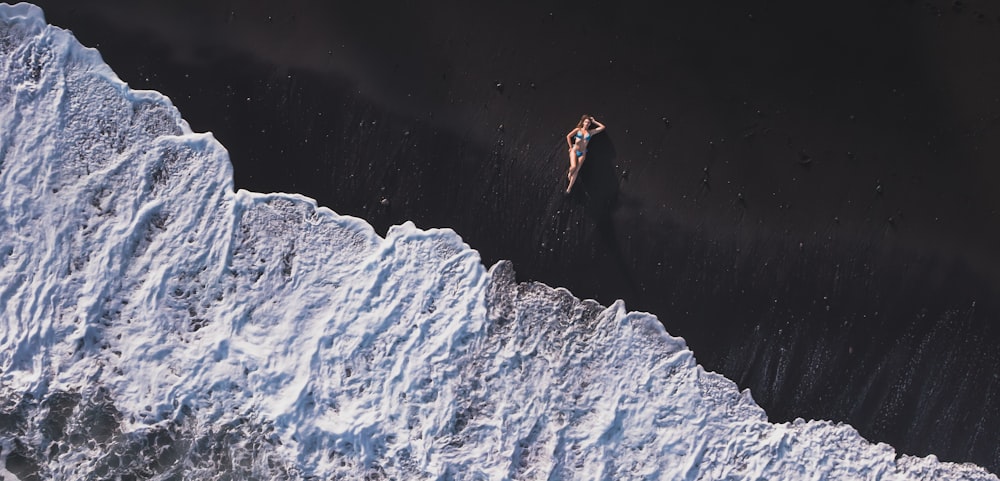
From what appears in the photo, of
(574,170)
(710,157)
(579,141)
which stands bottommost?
(574,170)

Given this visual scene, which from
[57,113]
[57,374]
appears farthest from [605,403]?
[57,113]

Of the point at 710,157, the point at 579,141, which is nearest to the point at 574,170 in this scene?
the point at 579,141

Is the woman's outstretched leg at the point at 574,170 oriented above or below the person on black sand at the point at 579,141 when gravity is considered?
below

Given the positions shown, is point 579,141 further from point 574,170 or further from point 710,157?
point 710,157

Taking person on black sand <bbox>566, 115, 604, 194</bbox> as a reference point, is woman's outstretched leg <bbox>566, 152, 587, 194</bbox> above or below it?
below

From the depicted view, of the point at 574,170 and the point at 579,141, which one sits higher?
the point at 579,141
